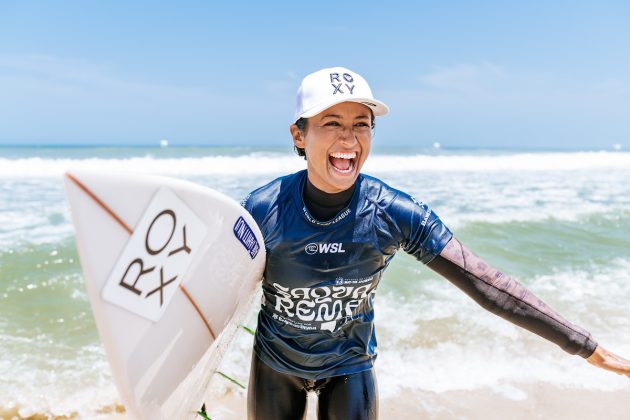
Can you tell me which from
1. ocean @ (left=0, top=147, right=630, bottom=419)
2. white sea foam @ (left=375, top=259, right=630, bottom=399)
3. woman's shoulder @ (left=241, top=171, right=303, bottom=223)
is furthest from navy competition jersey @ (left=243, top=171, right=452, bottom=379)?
white sea foam @ (left=375, top=259, right=630, bottom=399)

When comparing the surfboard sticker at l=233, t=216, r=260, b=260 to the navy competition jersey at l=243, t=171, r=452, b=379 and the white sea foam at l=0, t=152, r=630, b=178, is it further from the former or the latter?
the white sea foam at l=0, t=152, r=630, b=178

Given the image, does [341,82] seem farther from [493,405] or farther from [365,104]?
[493,405]

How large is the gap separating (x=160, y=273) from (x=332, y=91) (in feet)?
2.76

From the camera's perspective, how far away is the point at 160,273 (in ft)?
5.56

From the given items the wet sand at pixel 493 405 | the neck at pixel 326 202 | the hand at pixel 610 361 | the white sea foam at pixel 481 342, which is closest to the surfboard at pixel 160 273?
the neck at pixel 326 202

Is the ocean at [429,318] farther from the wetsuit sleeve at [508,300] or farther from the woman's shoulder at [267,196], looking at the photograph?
the wetsuit sleeve at [508,300]

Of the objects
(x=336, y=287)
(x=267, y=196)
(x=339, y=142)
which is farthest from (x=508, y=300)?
(x=267, y=196)

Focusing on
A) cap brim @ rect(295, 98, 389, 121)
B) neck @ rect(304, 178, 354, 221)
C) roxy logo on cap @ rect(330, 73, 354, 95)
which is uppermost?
roxy logo on cap @ rect(330, 73, 354, 95)

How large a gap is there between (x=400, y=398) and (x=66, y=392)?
221 cm

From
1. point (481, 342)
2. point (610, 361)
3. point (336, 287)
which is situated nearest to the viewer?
point (336, 287)

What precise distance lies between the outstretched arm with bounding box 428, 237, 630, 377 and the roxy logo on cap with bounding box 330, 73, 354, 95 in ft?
2.33

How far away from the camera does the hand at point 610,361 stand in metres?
2.07

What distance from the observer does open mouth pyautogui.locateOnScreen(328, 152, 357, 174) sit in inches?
76.1

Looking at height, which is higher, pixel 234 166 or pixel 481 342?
pixel 234 166
